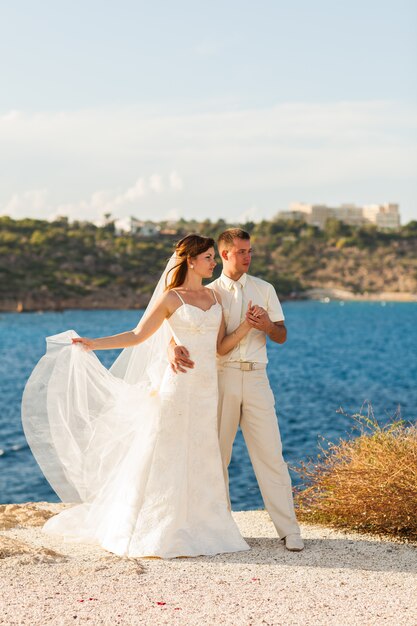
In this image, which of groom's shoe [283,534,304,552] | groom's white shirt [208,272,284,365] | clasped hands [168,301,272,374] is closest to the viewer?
clasped hands [168,301,272,374]

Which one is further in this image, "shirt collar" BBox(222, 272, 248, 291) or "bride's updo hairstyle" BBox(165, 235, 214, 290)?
"shirt collar" BBox(222, 272, 248, 291)

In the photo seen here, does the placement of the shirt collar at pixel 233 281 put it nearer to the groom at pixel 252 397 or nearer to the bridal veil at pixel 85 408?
the groom at pixel 252 397

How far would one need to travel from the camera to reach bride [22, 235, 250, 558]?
20.0 feet

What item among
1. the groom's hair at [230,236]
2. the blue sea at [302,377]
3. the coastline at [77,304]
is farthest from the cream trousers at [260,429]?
the coastline at [77,304]

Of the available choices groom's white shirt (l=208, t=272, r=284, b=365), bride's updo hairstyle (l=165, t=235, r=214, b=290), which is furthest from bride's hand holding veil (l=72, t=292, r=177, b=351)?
groom's white shirt (l=208, t=272, r=284, b=365)

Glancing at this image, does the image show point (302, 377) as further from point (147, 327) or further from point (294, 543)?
point (147, 327)

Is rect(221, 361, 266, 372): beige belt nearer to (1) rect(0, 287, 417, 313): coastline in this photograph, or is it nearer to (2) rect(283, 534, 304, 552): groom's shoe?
(2) rect(283, 534, 304, 552): groom's shoe

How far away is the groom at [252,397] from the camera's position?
6.22 meters

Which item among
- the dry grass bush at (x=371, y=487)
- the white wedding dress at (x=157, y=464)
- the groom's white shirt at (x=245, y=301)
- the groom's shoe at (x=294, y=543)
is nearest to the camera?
the white wedding dress at (x=157, y=464)

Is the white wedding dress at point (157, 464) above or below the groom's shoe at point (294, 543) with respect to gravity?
above

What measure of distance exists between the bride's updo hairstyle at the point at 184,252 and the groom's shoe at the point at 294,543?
1.98m

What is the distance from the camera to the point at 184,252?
627 cm

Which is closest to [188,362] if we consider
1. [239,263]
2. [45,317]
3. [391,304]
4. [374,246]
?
[239,263]

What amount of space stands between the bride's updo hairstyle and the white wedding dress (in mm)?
289
